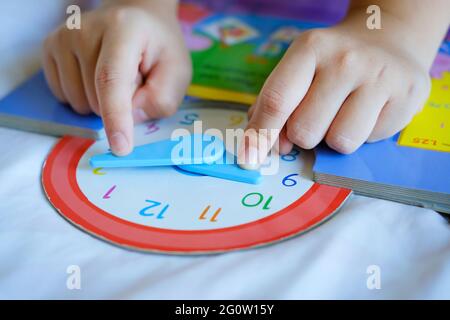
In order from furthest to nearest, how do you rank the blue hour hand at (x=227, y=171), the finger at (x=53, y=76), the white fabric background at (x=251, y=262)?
1. the finger at (x=53, y=76)
2. the blue hour hand at (x=227, y=171)
3. the white fabric background at (x=251, y=262)

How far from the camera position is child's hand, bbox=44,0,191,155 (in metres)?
0.50

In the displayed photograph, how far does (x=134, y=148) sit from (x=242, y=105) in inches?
5.8

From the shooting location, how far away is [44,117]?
54cm

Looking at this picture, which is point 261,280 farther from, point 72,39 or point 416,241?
point 72,39

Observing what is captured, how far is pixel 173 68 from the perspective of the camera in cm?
56

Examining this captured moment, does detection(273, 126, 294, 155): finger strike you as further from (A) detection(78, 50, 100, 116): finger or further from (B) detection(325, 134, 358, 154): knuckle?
(A) detection(78, 50, 100, 116): finger

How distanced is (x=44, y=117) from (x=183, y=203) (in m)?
0.21

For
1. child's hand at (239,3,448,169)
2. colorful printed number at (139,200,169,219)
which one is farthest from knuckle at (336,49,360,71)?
colorful printed number at (139,200,169,219)

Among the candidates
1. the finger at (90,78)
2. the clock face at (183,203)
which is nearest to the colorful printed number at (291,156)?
the clock face at (183,203)

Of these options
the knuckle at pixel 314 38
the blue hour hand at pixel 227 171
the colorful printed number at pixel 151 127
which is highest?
the knuckle at pixel 314 38

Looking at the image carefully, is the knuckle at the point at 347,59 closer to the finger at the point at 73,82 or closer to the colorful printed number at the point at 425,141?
the colorful printed number at the point at 425,141

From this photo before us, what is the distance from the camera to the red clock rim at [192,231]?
38 centimetres

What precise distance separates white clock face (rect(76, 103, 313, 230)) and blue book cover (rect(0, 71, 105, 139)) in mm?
41

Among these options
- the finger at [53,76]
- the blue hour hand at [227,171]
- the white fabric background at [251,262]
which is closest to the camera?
the white fabric background at [251,262]
